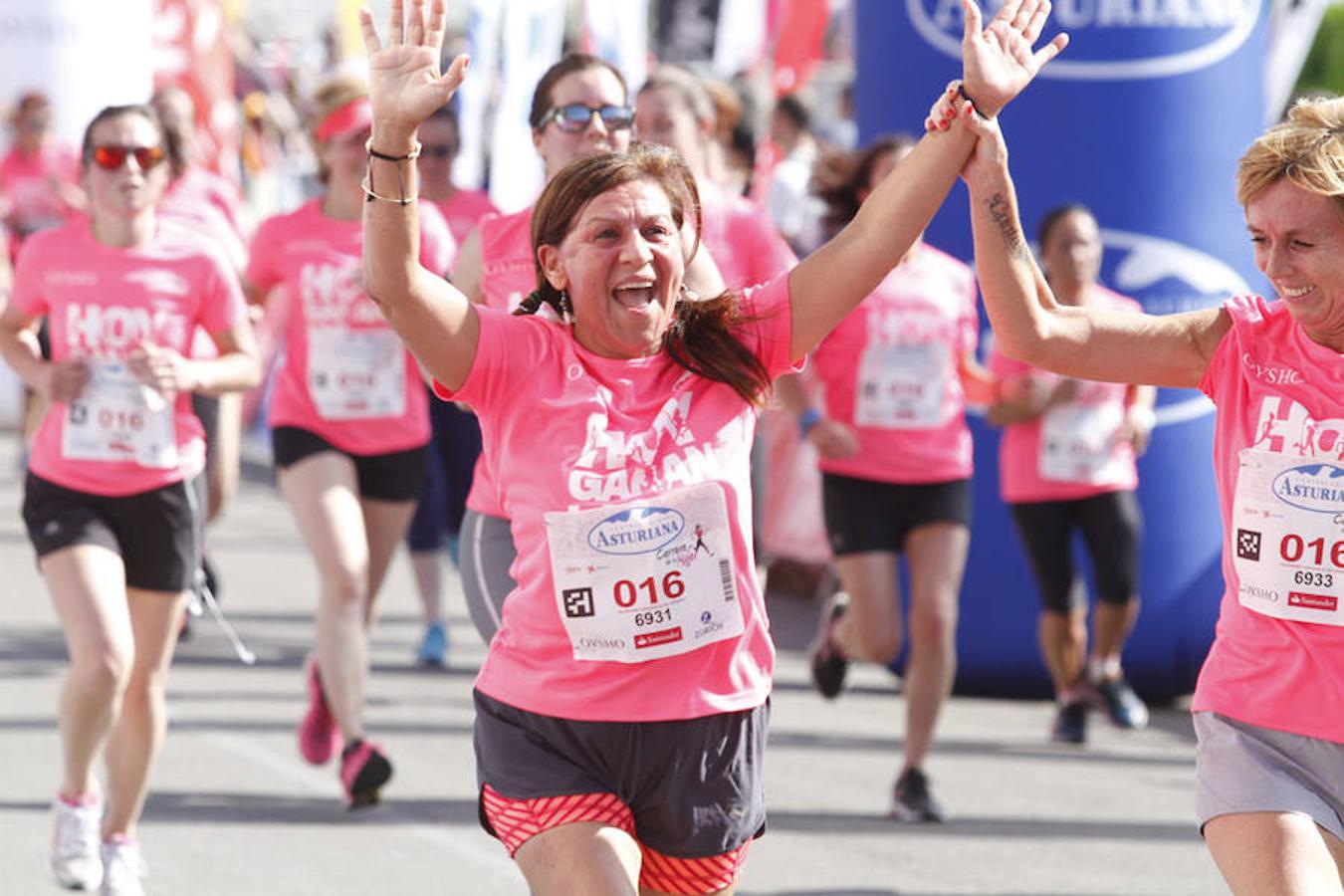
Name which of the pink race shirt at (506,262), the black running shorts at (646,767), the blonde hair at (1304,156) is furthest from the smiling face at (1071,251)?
the black running shorts at (646,767)

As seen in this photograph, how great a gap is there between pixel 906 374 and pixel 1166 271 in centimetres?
185

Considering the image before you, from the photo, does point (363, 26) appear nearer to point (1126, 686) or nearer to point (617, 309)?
point (617, 309)

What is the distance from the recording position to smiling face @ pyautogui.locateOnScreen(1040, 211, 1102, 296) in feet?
28.1

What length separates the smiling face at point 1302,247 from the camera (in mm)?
3881

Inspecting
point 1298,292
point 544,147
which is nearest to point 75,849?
point 544,147

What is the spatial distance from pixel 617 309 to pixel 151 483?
271 cm

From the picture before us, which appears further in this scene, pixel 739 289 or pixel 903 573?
pixel 903 573

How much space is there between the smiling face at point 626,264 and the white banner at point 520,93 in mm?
7764

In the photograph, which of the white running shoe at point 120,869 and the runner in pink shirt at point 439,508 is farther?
the runner in pink shirt at point 439,508

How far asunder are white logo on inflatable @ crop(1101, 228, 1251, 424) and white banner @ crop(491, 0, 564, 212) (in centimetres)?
355

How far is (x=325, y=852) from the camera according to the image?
682 centimetres

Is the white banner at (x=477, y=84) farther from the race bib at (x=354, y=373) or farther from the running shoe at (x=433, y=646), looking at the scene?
the race bib at (x=354, y=373)

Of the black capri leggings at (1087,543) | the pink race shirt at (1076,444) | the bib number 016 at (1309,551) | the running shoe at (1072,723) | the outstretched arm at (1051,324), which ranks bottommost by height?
the running shoe at (1072,723)

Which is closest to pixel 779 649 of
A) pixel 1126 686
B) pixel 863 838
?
pixel 1126 686
